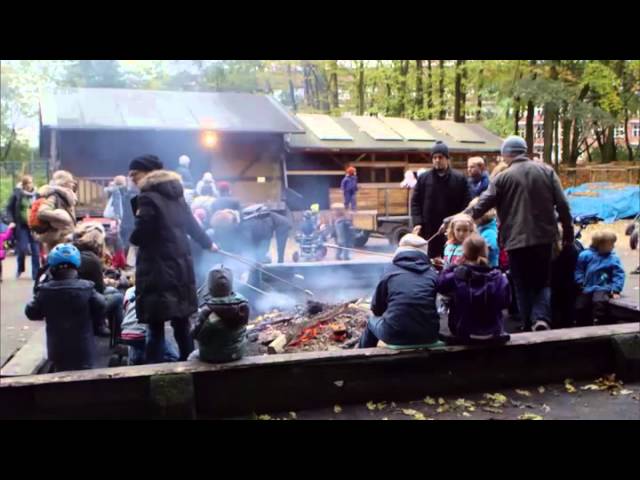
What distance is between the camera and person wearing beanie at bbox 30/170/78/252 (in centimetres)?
661

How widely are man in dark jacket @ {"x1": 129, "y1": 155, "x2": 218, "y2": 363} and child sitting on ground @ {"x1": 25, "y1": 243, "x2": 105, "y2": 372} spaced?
44 centimetres

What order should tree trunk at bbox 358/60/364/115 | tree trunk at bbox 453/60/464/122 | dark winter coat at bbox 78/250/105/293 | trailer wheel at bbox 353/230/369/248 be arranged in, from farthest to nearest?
tree trunk at bbox 358/60/364/115 < tree trunk at bbox 453/60/464/122 < trailer wheel at bbox 353/230/369/248 < dark winter coat at bbox 78/250/105/293

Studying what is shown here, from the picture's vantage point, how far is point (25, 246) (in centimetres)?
1050

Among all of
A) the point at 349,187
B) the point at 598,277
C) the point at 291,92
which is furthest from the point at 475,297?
the point at 291,92

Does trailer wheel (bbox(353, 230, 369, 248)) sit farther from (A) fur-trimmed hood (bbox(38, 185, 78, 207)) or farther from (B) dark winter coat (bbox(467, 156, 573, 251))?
(B) dark winter coat (bbox(467, 156, 573, 251))

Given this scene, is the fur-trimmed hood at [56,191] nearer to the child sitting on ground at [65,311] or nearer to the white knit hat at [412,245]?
the child sitting on ground at [65,311]

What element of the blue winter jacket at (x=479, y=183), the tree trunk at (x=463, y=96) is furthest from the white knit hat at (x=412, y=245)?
the tree trunk at (x=463, y=96)

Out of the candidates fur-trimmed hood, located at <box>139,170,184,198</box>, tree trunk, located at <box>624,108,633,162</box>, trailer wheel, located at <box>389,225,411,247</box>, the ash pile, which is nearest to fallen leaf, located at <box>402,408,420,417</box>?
the ash pile

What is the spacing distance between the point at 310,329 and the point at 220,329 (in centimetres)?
200

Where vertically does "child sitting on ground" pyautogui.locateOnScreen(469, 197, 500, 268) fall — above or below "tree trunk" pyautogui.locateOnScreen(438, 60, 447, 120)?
below

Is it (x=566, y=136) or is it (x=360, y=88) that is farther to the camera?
(x=360, y=88)

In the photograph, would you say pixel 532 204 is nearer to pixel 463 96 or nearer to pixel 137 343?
pixel 137 343

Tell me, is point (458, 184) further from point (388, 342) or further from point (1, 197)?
point (1, 197)
